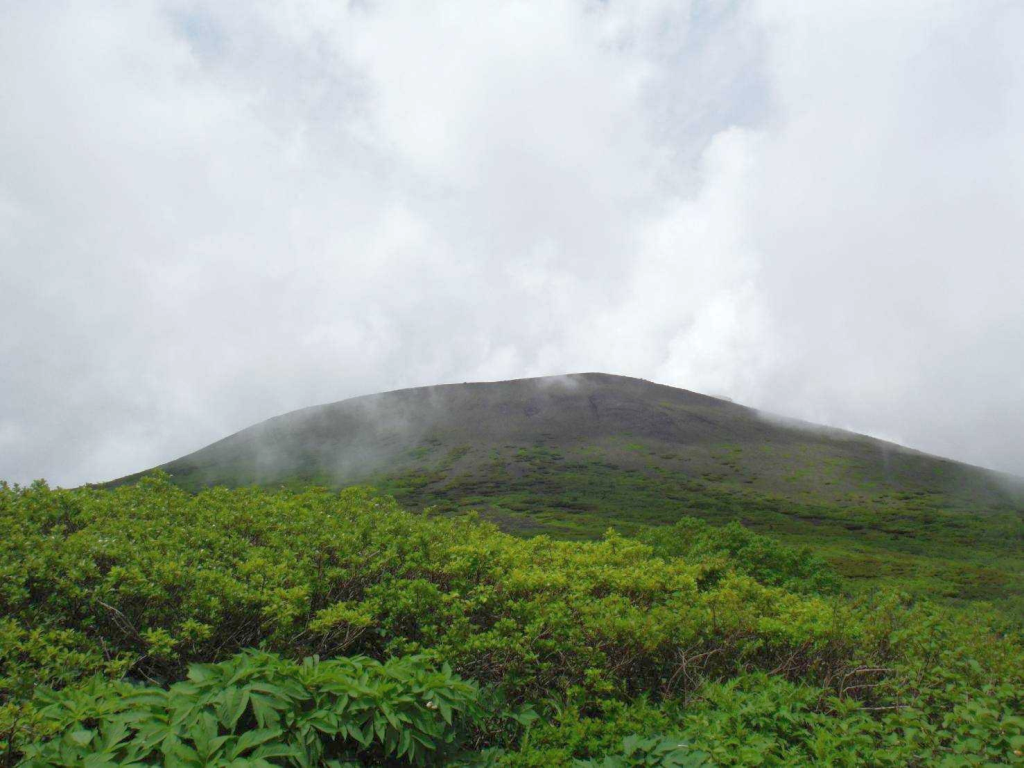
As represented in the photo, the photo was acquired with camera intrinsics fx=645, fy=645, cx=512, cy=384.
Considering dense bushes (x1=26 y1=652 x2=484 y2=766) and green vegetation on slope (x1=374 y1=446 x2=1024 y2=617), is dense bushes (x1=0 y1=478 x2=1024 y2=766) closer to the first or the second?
dense bushes (x1=26 y1=652 x2=484 y2=766)

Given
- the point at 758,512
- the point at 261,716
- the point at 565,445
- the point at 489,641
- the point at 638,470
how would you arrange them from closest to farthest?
the point at 261,716 → the point at 489,641 → the point at 758,512 → the point at 638,470 → the point at 565,445

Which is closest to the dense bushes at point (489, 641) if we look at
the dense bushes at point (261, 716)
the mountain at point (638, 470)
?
the dense bushes at point (261, 716)

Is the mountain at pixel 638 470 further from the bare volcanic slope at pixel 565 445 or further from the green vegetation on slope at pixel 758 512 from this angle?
the bare volcanic slope at pixel 565 445

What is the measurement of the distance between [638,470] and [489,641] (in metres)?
58.9

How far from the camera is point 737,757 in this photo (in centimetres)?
345

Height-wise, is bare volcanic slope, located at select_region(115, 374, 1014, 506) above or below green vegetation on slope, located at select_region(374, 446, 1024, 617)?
above

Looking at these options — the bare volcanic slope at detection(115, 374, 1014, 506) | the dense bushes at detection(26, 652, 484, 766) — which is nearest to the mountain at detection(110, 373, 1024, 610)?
the bare volcanic slope at detection(115, 374, 1014, 506)

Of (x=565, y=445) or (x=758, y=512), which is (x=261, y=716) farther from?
(x=565, y=445)

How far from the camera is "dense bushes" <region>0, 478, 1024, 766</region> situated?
3637 millimetres

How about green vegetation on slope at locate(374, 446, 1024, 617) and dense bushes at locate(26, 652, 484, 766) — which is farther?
green vegetation on slope at locate(374, 446, 1024, 617)

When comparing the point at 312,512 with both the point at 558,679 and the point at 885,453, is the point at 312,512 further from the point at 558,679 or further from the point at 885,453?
the point at 885,453

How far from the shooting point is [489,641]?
453 cm

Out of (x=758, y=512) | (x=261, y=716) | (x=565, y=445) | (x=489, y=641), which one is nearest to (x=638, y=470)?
(x=565, y=445)

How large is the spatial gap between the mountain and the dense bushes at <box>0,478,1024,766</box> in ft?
75.1
